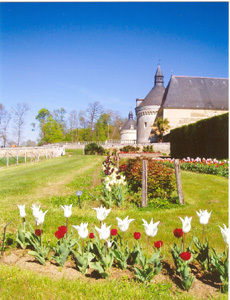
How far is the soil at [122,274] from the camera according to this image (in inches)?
102

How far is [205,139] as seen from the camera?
18.9 metres

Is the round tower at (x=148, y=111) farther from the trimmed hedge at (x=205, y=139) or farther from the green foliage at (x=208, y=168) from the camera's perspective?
the green foliage at (x=208, y=168)

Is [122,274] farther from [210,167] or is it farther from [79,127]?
[79,127]

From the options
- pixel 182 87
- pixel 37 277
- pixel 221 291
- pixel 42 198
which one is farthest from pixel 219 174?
pixel 182 87

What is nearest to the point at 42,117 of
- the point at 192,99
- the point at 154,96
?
the point at 154,96

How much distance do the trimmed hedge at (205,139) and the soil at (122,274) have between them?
13.9 m

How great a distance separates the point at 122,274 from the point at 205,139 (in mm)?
17996

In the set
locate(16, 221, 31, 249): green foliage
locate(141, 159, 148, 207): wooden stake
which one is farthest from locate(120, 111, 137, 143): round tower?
locate(16, 221, 31, 249): green foliage

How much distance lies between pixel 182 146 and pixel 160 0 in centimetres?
2311

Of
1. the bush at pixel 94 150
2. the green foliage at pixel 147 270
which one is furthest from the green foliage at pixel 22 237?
the bush at pixel 94 150

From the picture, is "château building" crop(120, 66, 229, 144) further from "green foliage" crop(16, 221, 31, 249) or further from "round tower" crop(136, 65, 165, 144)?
"green foliage" crop(16, 221, 31, 249)

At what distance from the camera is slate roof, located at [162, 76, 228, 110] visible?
4300cm

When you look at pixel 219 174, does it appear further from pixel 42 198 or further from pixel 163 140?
pixel 163 140

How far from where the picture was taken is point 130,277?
9.30 ft
